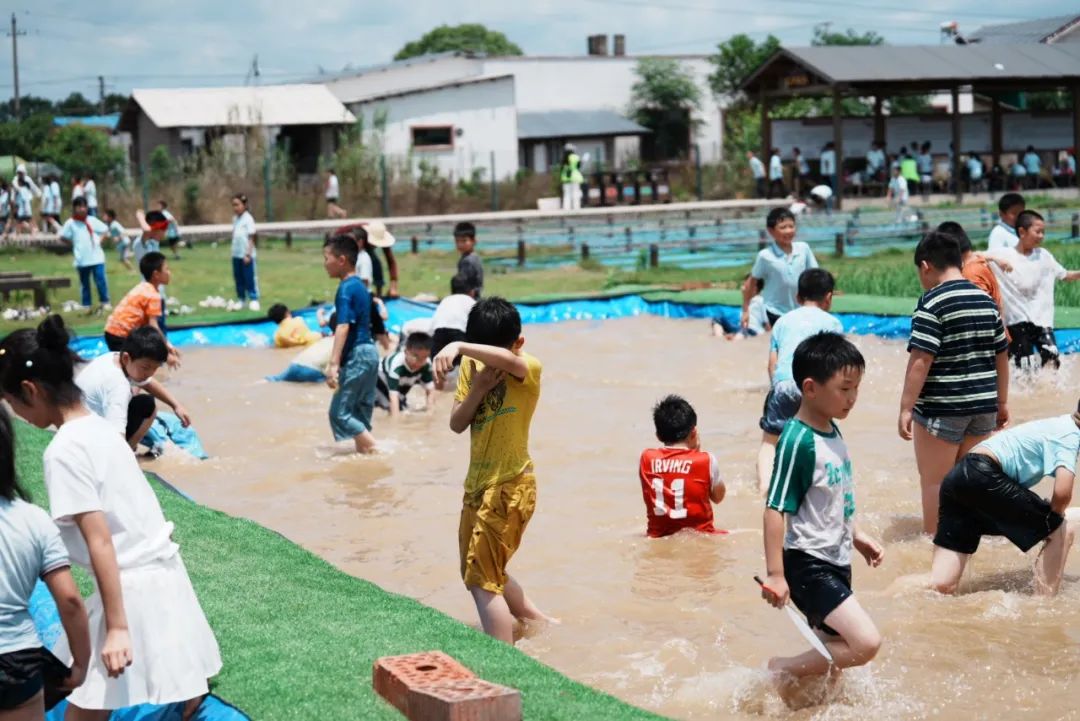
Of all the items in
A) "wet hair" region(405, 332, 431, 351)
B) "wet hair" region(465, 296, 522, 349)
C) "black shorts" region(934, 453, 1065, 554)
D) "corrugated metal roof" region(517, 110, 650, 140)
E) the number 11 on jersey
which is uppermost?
"corrugated metal roof" region(517, 110, 650, 140)

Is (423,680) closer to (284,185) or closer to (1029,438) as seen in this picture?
(1029,438)

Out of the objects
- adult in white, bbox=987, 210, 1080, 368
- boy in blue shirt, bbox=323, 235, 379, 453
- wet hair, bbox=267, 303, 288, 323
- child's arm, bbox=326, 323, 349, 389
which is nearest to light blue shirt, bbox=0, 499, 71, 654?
boy in blue shirt, bbox=323, 235, 379, 453

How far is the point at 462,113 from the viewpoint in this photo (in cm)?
5184

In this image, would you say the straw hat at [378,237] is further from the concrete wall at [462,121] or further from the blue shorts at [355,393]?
the concrete wall at [462,121]

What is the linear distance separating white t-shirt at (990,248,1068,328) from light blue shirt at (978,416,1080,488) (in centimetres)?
432

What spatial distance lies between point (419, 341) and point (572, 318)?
7.83 meters

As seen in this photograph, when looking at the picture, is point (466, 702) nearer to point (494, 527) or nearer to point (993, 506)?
point (494, 527)

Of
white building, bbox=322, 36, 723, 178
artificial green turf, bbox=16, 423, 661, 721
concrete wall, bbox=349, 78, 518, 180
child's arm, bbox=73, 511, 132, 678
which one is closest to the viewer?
child's arm, bbox=73, 511, 132, 678

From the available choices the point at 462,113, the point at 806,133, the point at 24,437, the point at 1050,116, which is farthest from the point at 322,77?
the point at 24,437

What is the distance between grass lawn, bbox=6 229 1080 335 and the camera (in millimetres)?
18344

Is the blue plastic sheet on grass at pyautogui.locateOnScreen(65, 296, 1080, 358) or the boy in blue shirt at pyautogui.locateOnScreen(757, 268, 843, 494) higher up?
the boy in blue shirt at pyautogui.locateOnScreen(757, 268, 843, 494)

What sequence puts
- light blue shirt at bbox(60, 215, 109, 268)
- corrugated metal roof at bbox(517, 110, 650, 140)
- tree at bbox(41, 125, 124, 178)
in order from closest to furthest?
1. light blue shirt at bbox(60, 215, 109, 268)
2. tree at bbox(41, 125, 124, 178)
3. corrugated metal roof at bbox(517, 110, 650, 140)

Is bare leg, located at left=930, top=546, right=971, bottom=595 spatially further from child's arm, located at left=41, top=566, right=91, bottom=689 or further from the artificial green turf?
child's arm, located at left=41, top=566, right=91, bottom=689

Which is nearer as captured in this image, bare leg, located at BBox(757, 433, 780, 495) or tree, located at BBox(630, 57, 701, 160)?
bare leg, located at BBox(757, 433, 780, 495)
